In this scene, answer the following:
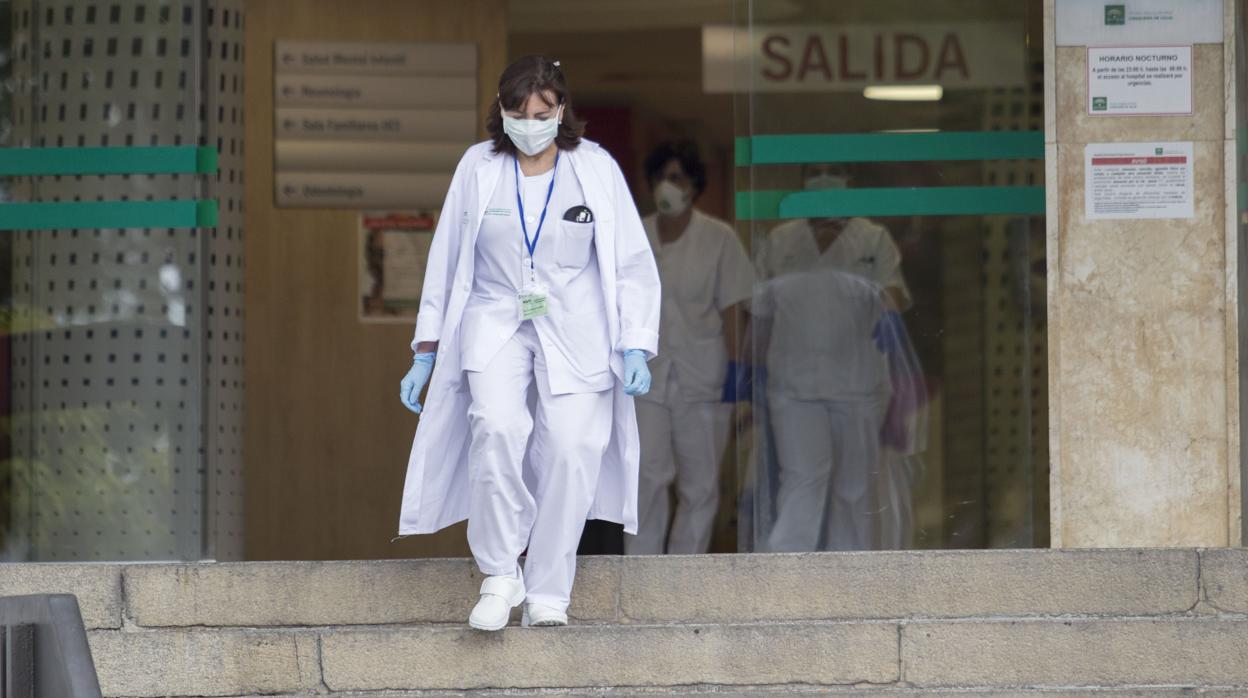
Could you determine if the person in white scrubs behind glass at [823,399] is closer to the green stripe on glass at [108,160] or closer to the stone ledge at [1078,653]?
the stone ledge at [1078,653]

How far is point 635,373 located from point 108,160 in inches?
103

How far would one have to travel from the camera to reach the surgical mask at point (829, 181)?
23.4ft

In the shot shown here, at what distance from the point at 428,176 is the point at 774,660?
435 centimetres

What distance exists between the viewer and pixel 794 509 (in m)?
7.34

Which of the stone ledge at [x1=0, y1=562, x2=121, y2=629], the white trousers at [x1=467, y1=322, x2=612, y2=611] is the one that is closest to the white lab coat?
the white trousers at [x1=467, y1=322, x2=612, y2=611]

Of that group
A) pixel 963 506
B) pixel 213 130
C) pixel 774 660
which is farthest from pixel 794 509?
pixel 213 130

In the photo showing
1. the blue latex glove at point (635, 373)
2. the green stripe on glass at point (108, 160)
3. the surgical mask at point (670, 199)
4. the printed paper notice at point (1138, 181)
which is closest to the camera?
the blue latex glove at point (635, 373)

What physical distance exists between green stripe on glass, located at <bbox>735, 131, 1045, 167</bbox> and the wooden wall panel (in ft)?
8.18

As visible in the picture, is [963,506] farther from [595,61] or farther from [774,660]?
[595,61]

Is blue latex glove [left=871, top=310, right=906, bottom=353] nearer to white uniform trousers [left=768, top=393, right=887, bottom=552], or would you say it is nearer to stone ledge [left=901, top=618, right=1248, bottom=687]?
white uniform trousers [left=768, top=393, right=887, bottom=552]

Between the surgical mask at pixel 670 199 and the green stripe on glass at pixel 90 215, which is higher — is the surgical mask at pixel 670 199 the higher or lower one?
the higher one

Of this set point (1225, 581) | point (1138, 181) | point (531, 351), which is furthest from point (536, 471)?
point (1138, 181)

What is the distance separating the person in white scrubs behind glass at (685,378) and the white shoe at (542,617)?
101 inches

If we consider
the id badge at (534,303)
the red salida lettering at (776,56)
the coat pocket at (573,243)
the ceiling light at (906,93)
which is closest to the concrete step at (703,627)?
the id badge at (534,303)
